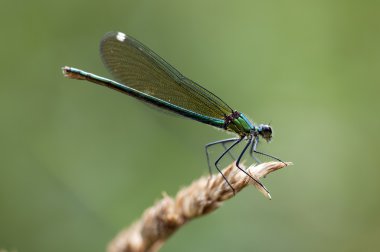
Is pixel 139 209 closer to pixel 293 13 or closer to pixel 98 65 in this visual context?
pixel 98 65

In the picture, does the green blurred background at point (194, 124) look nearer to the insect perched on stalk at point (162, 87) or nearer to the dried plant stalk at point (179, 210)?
the insect perched on stalk at point (162, 87)

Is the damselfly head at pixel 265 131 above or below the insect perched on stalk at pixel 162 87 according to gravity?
below

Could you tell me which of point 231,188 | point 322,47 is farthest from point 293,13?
point 231,188

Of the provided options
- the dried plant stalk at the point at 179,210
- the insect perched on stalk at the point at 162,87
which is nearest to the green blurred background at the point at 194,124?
the insect perched on stalk at the point at 162,87

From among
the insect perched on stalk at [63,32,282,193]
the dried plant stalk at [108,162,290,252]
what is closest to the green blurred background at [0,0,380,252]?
the insect perched on stalk at [63,32,282,193]

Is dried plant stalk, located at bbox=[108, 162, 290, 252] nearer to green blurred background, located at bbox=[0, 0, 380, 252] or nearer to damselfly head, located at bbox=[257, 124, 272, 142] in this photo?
damselfly head, located at bbox=[257, 124, 272, 142]

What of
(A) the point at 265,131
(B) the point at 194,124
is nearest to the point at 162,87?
(A) the point at 265,131

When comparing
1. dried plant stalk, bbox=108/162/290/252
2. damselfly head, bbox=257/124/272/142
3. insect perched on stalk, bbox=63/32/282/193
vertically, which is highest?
insect perched on stalk, bbox=63/32/282/193
